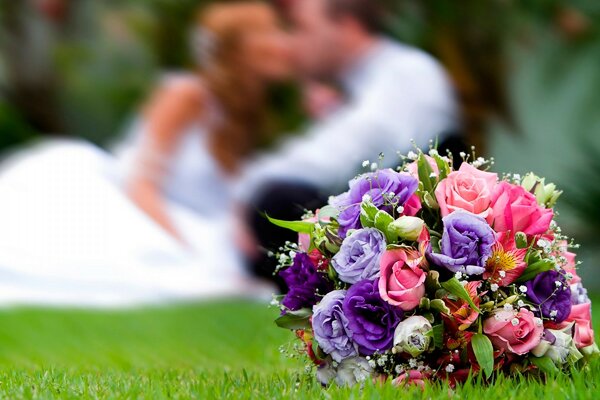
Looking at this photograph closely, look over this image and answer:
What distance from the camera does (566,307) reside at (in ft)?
7.18

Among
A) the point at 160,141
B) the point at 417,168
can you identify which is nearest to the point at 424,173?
the point at 417,168

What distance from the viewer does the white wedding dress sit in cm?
748

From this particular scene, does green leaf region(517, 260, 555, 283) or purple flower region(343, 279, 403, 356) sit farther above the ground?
green leaf region(517, 260, 555, 283)

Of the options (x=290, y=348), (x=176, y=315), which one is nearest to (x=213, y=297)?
(x=176, y=315)

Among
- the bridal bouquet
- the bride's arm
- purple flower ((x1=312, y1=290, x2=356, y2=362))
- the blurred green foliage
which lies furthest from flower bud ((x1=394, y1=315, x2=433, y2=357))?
the blurred green foliage

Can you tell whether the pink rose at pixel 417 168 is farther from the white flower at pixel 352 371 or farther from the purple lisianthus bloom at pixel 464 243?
the white flower at pixel 352 371

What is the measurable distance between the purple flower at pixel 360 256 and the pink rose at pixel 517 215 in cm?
25

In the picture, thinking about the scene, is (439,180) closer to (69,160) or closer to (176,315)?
(176,315)

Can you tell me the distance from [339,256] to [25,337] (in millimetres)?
3095

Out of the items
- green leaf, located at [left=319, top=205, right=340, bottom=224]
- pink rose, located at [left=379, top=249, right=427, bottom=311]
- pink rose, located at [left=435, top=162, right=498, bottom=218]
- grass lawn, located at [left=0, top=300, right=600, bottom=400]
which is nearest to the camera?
grass lawn, located at [left=0, top=300, right=600, bottom=400]

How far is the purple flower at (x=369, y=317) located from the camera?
2062mm

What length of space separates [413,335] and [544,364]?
0.99 feet

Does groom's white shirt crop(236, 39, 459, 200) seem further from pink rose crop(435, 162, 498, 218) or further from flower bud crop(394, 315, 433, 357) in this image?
flower bud crop(394, 315, 433, 357)

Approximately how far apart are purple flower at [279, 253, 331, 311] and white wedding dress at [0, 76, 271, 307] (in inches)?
206
